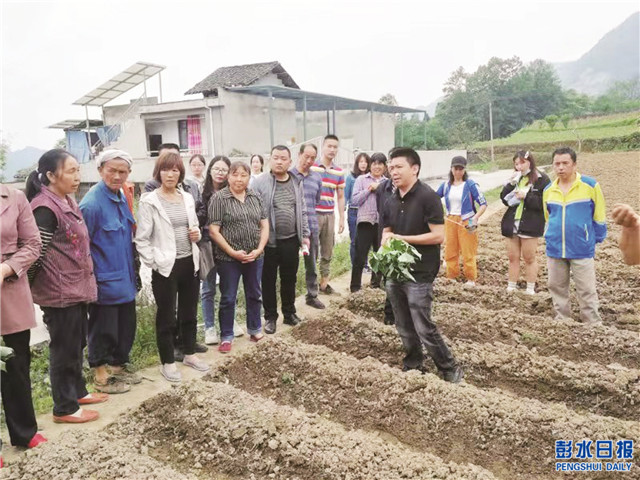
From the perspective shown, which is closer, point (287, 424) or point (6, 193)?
point (6, 193)

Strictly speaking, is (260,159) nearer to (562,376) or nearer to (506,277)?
(506,277)

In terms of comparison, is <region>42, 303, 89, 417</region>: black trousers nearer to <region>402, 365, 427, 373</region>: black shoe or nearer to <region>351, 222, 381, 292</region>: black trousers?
<region>402, 365, 427, 373</region>: black shoe

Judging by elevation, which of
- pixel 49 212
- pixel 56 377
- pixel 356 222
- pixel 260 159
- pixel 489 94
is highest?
pixel 489 94

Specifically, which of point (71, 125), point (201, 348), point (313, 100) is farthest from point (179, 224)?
point (71, 125)

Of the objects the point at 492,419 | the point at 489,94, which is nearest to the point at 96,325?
the point at 492,419

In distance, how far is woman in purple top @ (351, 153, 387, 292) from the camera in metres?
5.46

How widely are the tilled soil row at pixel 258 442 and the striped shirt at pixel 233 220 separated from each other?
51.3 inches

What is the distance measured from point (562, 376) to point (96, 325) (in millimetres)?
3441

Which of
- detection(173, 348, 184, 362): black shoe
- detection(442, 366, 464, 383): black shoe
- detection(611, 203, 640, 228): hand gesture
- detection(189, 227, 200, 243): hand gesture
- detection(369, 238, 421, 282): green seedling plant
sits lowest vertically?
detection(442, 366, 464, 383): black shoe

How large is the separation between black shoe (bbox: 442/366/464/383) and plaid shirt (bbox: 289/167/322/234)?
2160 millimetres

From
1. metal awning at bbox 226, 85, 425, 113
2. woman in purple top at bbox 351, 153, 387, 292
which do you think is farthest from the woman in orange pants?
metal awning at bbox 226, 85, 425, 113

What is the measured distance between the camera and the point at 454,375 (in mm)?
3605

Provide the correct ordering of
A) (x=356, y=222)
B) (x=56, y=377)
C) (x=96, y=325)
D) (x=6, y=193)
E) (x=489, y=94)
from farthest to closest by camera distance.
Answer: (x=489, y=94), (x=356, y=222), (x=96, y=325), (x=56, y=377), (x=6, y=193)

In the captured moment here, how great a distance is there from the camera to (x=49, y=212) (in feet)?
9.68
